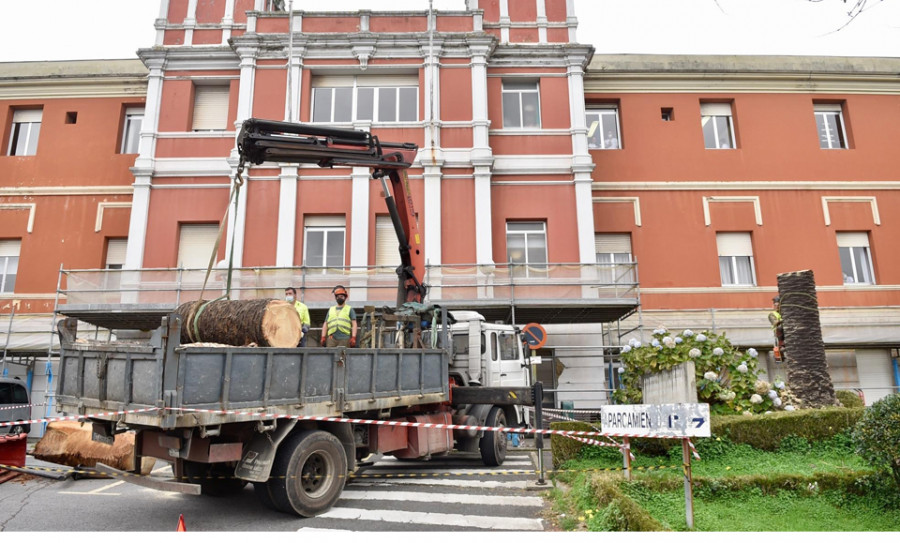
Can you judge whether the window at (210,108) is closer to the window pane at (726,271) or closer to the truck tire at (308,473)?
the truck tire at (308,473)

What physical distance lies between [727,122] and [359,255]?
13441 mm

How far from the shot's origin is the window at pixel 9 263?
722 inches

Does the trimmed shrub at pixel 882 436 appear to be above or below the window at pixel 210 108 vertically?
below

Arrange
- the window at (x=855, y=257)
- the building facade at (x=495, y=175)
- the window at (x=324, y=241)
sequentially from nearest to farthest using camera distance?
1. the building facade at (x=495, y=175)
2. the window at (x=324, y=241)
3. the window at (x=855, y=257)

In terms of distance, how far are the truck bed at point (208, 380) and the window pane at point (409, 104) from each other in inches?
461

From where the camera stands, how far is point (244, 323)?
705cm

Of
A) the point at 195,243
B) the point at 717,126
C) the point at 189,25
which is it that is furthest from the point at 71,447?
the point at 717,126

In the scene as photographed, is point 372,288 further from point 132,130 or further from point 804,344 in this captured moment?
point 132,130

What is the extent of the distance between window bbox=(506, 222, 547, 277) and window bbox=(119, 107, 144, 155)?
1291 centimetres

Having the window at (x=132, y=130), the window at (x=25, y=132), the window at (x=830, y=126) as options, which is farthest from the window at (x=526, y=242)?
the window at (x=25, y=132)

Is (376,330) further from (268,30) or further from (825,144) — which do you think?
(825,144)

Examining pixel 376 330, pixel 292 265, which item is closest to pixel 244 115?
pixel 292 265

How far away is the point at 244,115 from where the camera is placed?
17391 millimetres

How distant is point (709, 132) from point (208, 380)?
19004 mm
